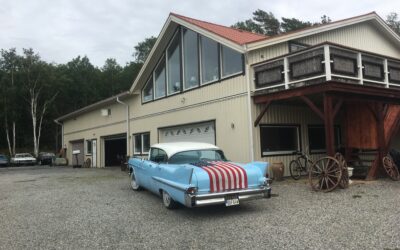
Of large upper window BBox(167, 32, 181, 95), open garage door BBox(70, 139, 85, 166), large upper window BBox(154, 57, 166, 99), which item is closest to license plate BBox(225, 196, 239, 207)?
large upper window BBox(167, 32, 181, 95)

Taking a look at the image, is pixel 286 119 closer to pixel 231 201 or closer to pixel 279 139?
pixel 279 139

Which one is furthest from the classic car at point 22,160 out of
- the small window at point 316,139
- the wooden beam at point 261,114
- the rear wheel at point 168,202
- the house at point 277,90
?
the rear wheel at point 168,202

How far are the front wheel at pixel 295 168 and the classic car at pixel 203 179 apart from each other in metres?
4.57

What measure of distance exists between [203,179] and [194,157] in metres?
1.75

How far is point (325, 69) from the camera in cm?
959

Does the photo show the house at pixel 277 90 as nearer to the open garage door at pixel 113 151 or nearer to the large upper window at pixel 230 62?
the large upper window at pixel 230 62

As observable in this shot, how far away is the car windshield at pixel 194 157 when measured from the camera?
322 inches

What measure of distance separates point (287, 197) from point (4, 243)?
5913mm

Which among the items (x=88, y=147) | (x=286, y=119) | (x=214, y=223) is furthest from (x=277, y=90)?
(x=88, y=147)

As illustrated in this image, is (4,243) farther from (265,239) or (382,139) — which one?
(382,139)

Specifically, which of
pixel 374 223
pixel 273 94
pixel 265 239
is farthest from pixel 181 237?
pixel 273 94

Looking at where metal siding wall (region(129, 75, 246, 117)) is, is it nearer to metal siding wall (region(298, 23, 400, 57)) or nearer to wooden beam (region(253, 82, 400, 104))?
wooden beam (region(253, 82, 400, 104))

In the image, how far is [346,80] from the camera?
9992 millimetres

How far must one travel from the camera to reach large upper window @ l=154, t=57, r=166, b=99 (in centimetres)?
1720
